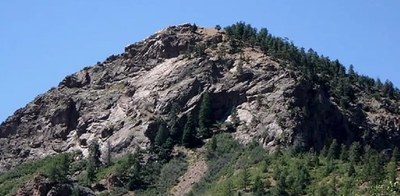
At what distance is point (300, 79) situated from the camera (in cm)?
19962

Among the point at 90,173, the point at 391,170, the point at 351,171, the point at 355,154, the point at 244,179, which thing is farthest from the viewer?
the point at 90,173

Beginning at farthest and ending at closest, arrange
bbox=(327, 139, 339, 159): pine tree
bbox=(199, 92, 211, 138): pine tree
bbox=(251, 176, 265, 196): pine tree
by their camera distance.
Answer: bbox=(199, 92, 211, 138): pine tree, bbox=(327, 139, 339, 159): pine tree, bbox=(251, 176, 265, 196): pine tree

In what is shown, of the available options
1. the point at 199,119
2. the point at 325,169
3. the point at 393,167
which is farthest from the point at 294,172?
the point at 199,119

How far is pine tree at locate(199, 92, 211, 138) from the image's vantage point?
19600 centimetres

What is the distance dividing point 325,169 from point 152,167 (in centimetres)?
3774

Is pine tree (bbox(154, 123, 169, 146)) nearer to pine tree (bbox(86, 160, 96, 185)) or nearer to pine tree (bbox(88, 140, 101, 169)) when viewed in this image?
pine tree (bbox(88, 140, 101, 169))

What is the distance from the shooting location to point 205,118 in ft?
648

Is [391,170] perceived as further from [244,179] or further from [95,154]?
[95,154]

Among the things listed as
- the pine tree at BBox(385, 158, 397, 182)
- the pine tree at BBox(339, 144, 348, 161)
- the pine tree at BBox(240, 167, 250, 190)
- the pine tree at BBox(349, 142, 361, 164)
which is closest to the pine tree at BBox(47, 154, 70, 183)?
the pine tree at BBox(240, 167, 250, 190)

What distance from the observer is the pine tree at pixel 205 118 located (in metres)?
196

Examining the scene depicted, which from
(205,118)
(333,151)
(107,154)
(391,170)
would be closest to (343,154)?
(333,151)

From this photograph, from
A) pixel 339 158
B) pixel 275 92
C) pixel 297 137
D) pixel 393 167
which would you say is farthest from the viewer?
pixel 275 92

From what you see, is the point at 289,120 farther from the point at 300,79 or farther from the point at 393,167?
the point at 393,167

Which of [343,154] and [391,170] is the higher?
[343,154]
